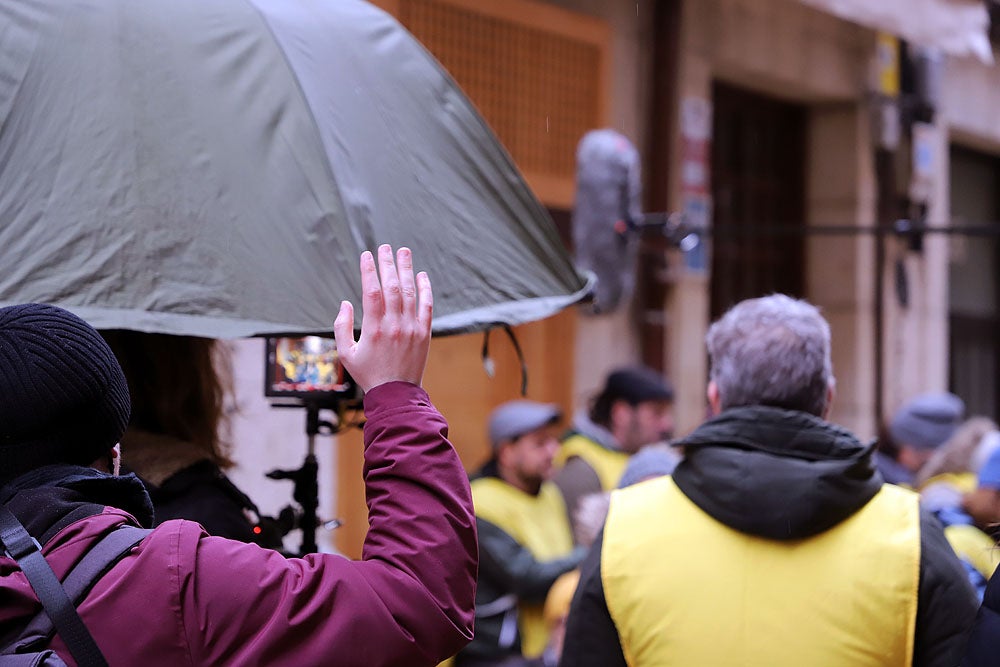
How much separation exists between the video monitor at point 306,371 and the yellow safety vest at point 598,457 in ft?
11.5

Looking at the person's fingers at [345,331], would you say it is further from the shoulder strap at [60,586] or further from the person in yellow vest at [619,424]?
the person in yellow vest at [619,424]

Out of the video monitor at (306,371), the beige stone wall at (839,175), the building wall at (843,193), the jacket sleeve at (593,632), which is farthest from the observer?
the beige stone wall at (839,175)

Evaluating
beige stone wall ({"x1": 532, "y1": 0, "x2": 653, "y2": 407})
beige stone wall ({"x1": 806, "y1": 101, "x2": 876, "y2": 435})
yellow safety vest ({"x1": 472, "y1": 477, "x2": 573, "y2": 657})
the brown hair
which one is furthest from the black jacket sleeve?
beige stone wall ({"x1": 806, "y1": 101, "x2": 876, "y2": 435})

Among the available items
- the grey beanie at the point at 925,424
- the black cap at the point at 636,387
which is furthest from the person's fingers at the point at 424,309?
the grey beanie at the point at 925,424

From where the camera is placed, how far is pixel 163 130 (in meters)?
2.21

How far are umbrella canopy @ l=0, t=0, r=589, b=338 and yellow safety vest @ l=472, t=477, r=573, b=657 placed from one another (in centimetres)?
274

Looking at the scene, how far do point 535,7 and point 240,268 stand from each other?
554 centimetres

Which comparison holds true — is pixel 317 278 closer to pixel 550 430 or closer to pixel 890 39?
pixel 550 430

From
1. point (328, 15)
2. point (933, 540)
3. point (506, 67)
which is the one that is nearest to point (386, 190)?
point (328, 15)

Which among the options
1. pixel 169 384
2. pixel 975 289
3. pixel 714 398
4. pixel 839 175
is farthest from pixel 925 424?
pixel 975 289

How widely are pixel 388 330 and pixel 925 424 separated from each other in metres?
5.11

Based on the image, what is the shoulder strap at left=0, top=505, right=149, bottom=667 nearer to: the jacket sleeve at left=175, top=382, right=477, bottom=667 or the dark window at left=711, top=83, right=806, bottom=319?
the jacket sleeve at left=175, top=382, right=477, bottom=667

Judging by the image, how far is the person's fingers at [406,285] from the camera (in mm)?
1800

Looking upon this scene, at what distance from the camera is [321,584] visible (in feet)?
5.31
